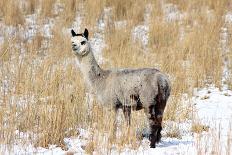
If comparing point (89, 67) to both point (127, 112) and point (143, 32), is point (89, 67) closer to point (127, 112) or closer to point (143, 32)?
point (127, 112)

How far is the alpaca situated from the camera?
20.9 feet

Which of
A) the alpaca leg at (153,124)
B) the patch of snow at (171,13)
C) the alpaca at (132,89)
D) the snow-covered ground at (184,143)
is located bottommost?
the snow-covered ground at (184,143)

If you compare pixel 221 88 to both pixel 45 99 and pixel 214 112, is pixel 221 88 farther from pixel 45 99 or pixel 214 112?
pixel 45 99

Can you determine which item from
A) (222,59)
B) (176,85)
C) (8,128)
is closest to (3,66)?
(176,85)

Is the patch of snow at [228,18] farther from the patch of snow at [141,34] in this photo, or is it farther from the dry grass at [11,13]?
the dry grass at [11,13]

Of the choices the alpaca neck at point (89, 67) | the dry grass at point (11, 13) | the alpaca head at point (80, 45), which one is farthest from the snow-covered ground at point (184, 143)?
the dry grass at point (11, 13)

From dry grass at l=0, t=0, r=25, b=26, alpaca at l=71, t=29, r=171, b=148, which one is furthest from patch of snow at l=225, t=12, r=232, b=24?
alpaca at l=71, t=29, r=171, b=148

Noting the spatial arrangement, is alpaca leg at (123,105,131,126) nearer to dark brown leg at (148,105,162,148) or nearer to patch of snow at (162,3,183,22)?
dark brown leg at (148,105,162,148)

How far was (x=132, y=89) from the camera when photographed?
6.59 meters

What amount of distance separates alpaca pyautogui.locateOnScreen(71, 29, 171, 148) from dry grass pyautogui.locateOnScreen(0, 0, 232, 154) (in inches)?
9.6

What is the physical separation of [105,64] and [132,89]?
4970 millimetres

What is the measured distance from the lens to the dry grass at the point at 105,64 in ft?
22.8

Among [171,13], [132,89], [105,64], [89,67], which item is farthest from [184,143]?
[171,13]

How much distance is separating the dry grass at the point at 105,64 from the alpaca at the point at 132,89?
0.80ft
